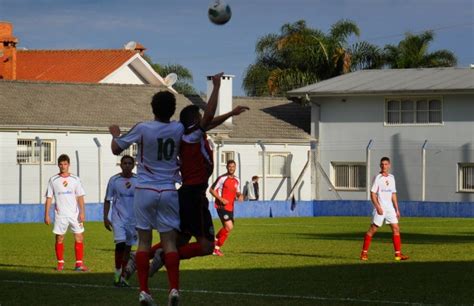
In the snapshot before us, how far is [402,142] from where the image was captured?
55.6m

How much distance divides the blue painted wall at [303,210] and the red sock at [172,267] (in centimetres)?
2990

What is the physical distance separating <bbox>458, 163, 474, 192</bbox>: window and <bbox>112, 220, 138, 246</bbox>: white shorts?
123ft

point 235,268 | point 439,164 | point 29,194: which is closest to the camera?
point 235,268

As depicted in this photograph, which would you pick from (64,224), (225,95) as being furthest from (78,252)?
(225,95)

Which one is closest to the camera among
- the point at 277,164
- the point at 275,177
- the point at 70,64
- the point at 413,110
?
the point at 413,110

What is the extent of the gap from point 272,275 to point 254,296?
11.5 feet

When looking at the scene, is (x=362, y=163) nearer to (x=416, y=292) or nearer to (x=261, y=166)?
(x=261, y=166)

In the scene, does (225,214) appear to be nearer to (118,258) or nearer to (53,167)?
(118,258)

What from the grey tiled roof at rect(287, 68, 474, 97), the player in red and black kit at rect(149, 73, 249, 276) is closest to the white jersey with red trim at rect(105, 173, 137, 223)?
the player in red and black kit at rect(149, 73, 249, 276)

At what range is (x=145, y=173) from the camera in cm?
1277

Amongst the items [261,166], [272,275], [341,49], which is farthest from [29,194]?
[272,275]

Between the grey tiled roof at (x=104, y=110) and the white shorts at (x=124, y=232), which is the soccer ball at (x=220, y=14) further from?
the grey tiled roof at (x=104, y=110)

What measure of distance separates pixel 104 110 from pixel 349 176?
1169 cm

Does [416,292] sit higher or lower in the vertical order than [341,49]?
lower
